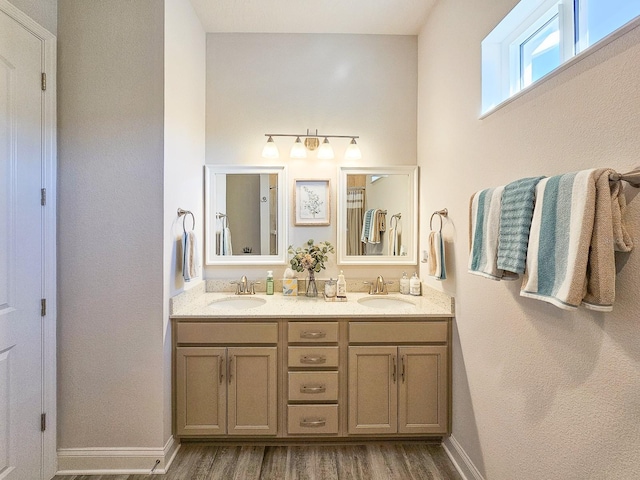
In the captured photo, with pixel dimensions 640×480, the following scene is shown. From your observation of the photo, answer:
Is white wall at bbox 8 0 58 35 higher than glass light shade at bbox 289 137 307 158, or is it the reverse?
white wall at bbox 8 0 58 35

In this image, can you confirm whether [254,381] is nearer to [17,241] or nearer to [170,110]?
[17,241]

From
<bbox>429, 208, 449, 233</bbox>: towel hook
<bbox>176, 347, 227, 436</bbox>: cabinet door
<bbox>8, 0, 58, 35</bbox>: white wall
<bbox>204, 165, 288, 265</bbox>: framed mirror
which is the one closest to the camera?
<bbox>8, 0, 58, 35</bbox>: white wall

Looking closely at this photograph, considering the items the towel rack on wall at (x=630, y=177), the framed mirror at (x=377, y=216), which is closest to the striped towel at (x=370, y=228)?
the framed mirror at (x=377, y=216)

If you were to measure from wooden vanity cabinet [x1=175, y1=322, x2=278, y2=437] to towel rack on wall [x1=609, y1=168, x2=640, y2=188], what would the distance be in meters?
1.72

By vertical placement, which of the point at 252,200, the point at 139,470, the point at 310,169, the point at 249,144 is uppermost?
the point at 249,144

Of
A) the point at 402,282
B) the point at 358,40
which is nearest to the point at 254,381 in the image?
the point at 402,282

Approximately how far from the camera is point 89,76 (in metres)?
1.86

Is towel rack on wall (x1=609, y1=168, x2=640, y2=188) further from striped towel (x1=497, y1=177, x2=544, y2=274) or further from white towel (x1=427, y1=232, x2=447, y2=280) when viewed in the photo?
white towel (x1=427, y1=232, x2=447, y2=280)

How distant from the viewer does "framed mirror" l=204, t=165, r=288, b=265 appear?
2670 mm

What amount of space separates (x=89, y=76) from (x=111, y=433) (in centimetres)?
202

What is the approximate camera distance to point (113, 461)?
1.89 m

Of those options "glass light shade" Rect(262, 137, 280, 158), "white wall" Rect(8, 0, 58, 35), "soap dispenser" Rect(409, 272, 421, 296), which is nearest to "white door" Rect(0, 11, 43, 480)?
"white wall" Rect(8, 0, 58, 35)

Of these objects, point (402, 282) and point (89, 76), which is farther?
point (402, 282)

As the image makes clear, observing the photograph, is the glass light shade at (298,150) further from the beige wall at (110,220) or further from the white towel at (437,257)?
the white towel at (437,257)
